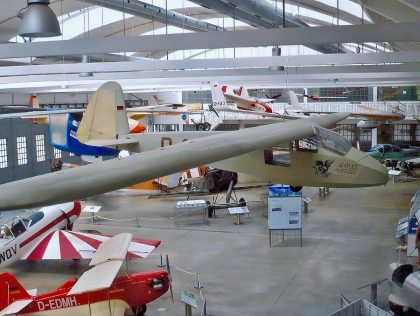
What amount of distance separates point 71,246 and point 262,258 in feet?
14.9

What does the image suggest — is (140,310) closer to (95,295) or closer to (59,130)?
(95,295)

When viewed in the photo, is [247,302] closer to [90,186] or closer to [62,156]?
[90,186]

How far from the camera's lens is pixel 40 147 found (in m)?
27.8

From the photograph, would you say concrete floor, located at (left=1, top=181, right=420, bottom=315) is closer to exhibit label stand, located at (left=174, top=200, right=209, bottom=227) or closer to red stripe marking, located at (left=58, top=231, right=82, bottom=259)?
exhibit label stand, located at (left=174, top=200, right=209, bottom=227)

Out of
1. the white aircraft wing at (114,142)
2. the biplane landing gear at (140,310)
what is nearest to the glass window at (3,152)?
the white aircraft wing at (114,142)

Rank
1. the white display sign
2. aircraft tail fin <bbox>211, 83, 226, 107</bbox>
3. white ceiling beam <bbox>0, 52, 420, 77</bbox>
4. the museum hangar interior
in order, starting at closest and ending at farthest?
the museum hangar interior
white ceiling beam <bbox>0, 52, 420, 77</bbox>
the white display sign
aircraft tail fin <bbox>211, 83, 226, 107</bbox>

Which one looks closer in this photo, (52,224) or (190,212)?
(52,224)

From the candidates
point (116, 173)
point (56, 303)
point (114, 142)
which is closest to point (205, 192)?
point (114, 142)

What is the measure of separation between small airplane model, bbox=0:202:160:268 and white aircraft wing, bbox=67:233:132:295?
1065 millimetres

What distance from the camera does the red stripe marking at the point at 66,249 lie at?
11156 millimetres

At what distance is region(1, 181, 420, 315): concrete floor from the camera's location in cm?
1016

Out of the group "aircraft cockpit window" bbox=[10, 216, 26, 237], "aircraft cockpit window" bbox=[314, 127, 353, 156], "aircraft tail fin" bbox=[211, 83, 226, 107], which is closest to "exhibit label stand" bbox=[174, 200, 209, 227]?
"aircraft cockpit window" bbox=[10, 216, 26, 237]

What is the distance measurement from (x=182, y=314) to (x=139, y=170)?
6.69 meters

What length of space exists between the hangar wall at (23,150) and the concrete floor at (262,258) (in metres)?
8.67
